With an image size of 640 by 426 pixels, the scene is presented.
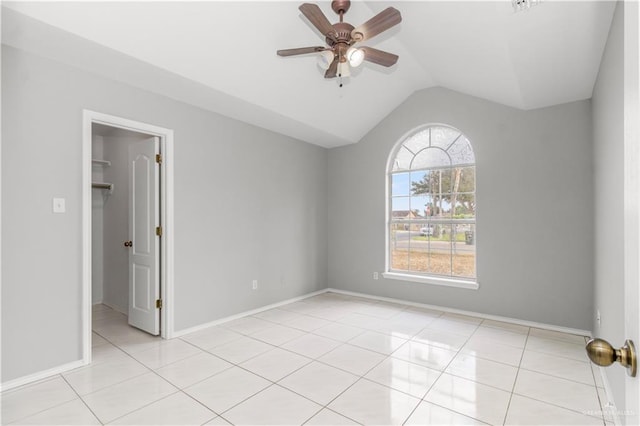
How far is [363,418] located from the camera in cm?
204

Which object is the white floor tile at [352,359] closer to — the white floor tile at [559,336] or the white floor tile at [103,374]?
the white floor tile at [103,374]

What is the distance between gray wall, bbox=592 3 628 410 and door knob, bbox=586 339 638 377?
A: 1.55m

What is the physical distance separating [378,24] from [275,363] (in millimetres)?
2851

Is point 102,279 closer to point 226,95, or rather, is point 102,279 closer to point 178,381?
point 178,381

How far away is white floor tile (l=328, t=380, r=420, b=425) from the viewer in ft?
6.72

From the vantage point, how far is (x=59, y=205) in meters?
2.64

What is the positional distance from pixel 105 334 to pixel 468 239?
15.0 feet

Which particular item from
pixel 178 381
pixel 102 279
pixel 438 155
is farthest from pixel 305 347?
pixel 102 279

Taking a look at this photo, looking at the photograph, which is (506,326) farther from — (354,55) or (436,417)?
(354,55)

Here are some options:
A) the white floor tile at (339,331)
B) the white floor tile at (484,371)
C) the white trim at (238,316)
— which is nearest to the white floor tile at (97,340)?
the white trim at (238,316)

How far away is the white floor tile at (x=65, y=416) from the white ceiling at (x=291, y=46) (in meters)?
2.59

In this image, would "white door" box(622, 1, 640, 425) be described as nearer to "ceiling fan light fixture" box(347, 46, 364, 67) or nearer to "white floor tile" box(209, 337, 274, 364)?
"ceiling fan light fixture" box(347, 46, 364, 67)

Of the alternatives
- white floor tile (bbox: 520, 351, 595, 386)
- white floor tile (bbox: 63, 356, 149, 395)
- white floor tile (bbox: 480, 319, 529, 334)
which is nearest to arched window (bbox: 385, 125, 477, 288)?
white floor tile (bbox: 480, 319, 529, 334)

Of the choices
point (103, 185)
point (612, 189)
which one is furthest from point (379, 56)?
point (103, 185)
